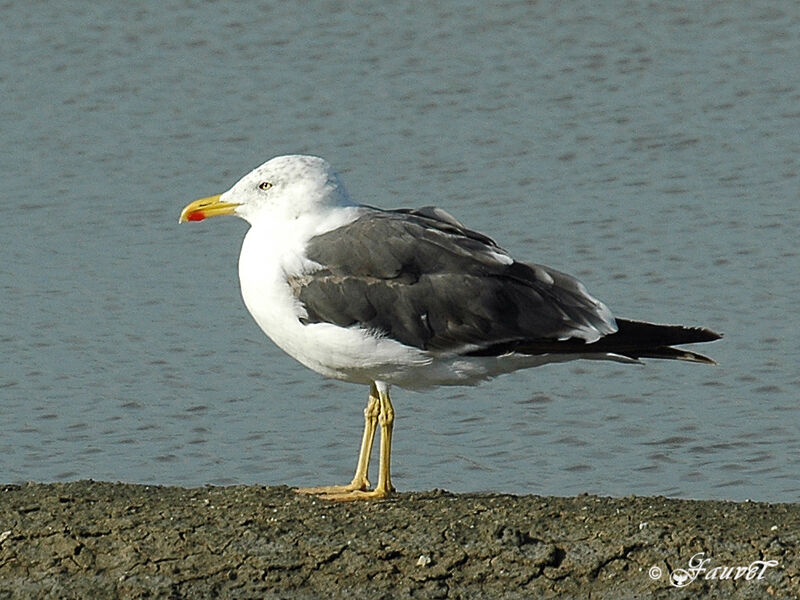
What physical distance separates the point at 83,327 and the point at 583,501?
150 inches

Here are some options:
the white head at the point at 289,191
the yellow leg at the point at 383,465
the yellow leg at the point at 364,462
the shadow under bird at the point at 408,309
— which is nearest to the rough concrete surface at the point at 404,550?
the yellow leg at the point at 383,465

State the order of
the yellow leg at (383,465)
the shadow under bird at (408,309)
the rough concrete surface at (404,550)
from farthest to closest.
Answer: the yellow leg at (383,465), the shadow under bird at (408,309), the rough concrete surface at (404,550)

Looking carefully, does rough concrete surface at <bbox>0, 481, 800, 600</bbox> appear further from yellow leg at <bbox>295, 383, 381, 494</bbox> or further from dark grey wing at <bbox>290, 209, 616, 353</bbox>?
dark grey wing at <bbox>290, 209, 616, 353</bbox>

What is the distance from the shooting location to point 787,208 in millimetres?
10250

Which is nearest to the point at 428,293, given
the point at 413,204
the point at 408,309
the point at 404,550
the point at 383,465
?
the point at 408,309

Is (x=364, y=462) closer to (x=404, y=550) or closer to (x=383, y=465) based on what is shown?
(x=383, y=465)

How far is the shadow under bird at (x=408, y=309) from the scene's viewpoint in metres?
6.02

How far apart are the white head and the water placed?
1399 mm

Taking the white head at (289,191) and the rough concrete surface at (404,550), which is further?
the white head at (289,191)

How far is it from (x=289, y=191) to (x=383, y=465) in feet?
3.37

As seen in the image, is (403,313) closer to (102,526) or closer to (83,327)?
(102,526)

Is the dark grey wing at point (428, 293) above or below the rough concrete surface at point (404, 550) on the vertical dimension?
above

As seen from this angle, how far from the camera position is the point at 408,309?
19.9ft

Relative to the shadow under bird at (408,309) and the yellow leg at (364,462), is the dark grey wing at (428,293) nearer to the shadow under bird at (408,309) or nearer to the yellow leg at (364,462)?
the shadow under bird at (408,309)
